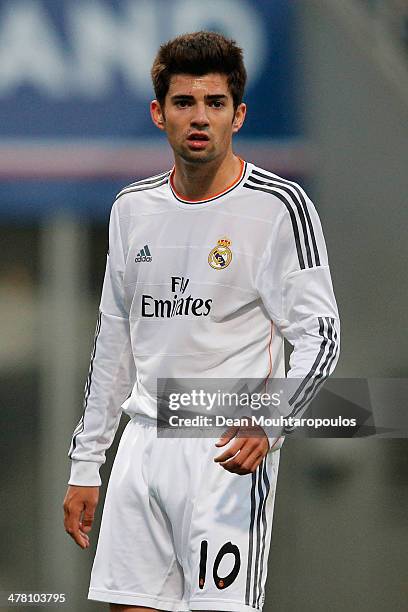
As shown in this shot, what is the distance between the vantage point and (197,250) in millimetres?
3191

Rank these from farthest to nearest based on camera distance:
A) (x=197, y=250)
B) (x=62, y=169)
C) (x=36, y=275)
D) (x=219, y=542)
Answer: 1. (x=36, y=275)
2. (x=62, y=169)
3. (x=197, y=250)
4. (x=219, y=542)

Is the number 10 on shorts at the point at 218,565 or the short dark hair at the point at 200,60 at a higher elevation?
the short dark hair at the point at 200,60

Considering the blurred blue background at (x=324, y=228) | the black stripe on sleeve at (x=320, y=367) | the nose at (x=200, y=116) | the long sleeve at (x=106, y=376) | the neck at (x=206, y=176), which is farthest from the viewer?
the blurred blue background at (x=324, y=228)

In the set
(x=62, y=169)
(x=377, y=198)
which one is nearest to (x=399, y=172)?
(x=377, y=198)

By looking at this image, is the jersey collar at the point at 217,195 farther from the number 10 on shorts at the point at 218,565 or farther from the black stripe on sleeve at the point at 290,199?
the number 10 on shorts at the point at 218,565

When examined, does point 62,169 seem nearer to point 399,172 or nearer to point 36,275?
point 36,275

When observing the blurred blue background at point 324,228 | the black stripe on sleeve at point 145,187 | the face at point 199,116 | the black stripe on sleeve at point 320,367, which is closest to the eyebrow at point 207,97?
the face at point 199,116

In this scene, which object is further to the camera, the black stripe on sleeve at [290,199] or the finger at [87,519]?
the finger at [87,519]

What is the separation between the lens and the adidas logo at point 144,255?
10.6 ft

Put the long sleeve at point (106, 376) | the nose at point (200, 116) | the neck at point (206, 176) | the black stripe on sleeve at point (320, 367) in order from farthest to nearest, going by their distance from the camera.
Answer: the long sleeve at point (106, 376) → the neck at point (206, 176) → the nose at point (200, 116) → the black stripe on sleeve at point (320, 367)

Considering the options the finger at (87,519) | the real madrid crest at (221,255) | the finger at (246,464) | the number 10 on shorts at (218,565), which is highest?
the real madrid crest at (221,255)

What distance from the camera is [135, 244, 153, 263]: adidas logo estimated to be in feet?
10.6

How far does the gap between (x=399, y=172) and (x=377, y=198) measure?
0.13 metres

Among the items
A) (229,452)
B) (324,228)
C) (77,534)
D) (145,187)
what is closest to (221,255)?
(145,187)
